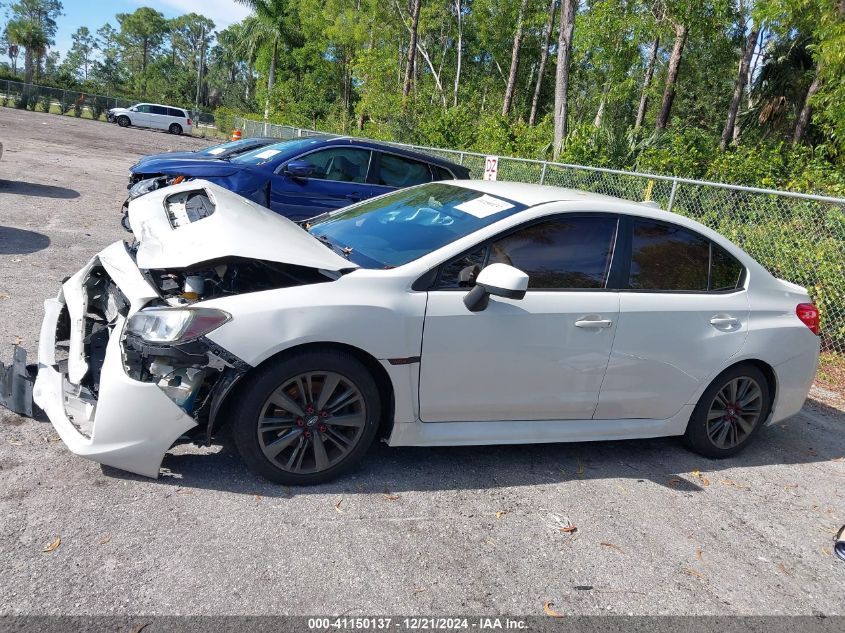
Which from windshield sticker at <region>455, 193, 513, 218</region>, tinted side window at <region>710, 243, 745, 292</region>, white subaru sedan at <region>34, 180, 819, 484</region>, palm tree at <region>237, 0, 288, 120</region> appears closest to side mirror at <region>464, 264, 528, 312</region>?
white subaru sedan at <region>34, 180, 819, 484</region>

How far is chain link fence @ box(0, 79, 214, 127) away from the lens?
45.1 meters

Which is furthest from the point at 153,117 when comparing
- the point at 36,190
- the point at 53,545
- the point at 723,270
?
the point at 53,545

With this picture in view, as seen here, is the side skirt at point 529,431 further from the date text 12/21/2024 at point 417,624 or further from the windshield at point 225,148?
the windshield at point 225,148

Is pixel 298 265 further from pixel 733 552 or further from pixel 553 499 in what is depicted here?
pixel 733 552

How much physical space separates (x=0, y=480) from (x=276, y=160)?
6605 mm

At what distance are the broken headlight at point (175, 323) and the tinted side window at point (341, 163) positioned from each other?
20.6ft

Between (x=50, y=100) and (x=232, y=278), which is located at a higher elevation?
(x=232, y=278)

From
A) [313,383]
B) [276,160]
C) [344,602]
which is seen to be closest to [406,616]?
[344,602]

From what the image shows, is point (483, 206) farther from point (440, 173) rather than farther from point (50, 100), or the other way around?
point (50, 100)

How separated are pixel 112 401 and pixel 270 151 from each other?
280 inches

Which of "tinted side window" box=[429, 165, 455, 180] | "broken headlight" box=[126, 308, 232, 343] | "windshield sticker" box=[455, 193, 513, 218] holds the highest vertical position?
"windshield sticker" box=[455, 193, 513, 218]

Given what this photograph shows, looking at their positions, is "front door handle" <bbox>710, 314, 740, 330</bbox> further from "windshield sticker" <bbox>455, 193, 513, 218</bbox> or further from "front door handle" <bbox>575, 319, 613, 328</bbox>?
"windshield sticker" <bbox>455, 193, 513, 218</bbox>

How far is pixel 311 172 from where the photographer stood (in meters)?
9.40

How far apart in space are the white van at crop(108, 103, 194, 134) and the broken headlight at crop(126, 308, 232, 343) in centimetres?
4516
